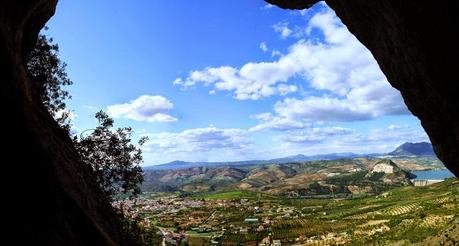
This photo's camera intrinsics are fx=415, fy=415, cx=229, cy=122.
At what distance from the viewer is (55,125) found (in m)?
22.5

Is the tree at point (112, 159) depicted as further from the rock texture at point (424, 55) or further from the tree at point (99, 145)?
the rock texture at point (424, 55)

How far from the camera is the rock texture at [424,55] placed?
17562mm

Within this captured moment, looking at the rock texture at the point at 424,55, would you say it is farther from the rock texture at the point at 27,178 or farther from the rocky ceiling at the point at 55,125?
the rock texture at the point at 27,178

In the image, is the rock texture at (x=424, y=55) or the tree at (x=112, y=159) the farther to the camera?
the tree at (x=112, y=159)

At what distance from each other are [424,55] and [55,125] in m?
18.8

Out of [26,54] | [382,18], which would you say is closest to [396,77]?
[382,18]

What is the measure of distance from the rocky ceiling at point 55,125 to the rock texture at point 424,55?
0.04 metres

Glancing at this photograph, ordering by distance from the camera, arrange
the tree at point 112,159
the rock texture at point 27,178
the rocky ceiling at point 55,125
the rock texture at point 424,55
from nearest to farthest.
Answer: the rock texture at point 27,178 < the rocky ceiling at point 55,125 < the rock texture at point 424,55 < the tree at point 112,159

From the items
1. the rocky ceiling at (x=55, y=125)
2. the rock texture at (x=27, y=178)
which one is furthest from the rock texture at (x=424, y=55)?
the rock texture at (x=27, y=178)

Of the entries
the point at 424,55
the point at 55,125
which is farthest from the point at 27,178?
the point at 424,55

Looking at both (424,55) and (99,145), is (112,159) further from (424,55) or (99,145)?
(424,55)

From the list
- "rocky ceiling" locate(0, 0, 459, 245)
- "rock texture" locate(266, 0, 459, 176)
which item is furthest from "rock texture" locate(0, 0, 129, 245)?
"rock texture" locate(266, 0, 459, 176)

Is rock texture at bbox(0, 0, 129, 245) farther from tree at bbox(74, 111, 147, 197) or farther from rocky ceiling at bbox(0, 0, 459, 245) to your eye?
tree at bbox(74, 111, 147, 197)

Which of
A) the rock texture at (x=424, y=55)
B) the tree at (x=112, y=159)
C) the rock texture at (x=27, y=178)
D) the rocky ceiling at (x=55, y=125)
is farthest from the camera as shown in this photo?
the tree at (x=112, y=159)
